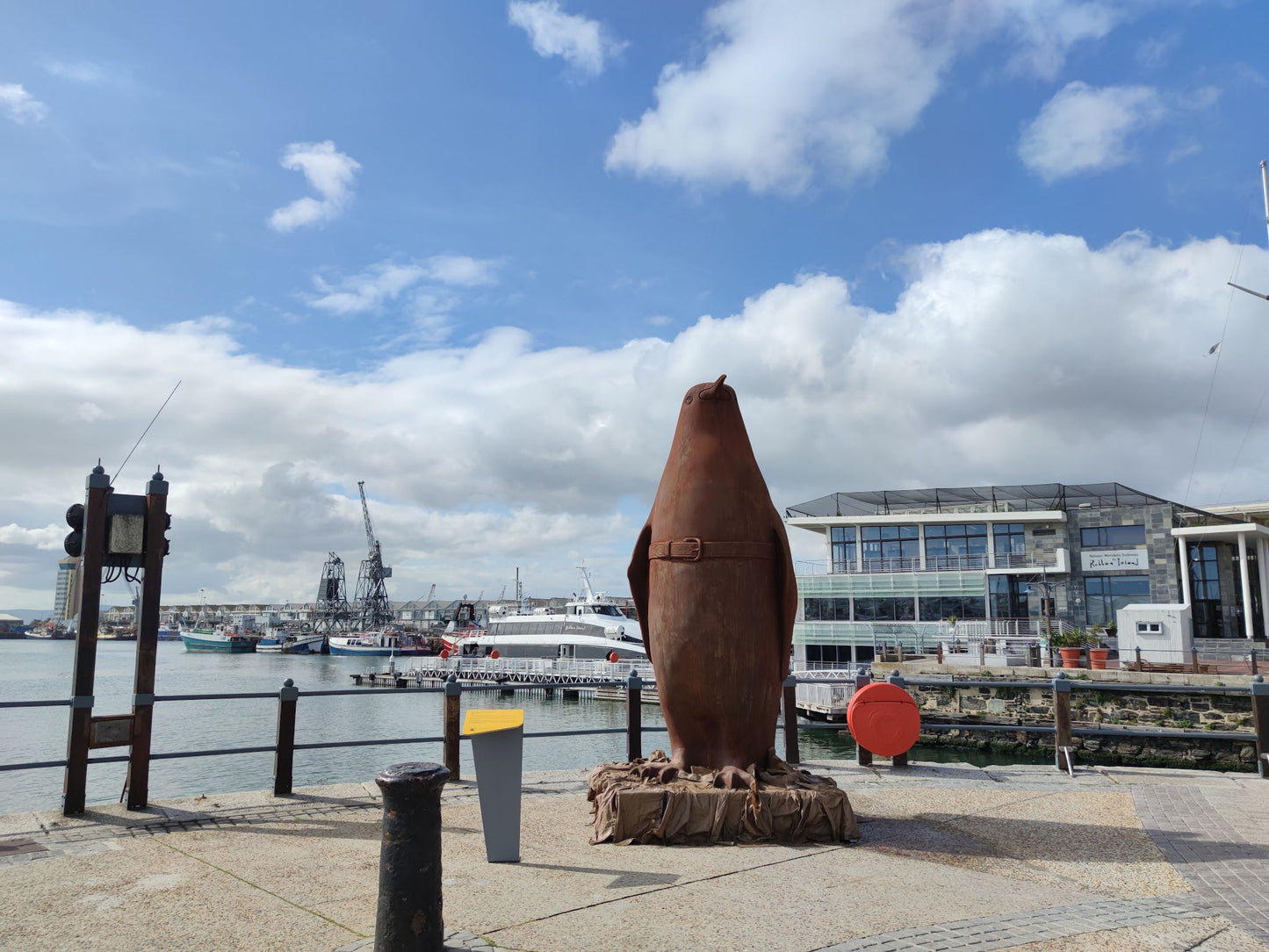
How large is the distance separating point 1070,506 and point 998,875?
39.5 m

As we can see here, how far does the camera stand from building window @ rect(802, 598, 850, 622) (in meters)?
41.0

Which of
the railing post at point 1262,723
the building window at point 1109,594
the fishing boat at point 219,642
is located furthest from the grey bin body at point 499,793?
the fishing boat at point 219,642

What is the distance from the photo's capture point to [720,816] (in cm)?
572

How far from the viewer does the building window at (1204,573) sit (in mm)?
36906

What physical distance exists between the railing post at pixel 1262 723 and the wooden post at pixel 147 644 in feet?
33.0

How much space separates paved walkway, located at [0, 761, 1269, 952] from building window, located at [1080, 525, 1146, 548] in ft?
115

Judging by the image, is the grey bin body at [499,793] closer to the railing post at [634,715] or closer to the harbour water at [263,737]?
the railing post at [634,715]

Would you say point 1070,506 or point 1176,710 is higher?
point 1070,506

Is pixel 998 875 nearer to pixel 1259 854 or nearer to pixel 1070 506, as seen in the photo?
pixel 1259 854

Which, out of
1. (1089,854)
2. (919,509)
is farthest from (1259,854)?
(919,509)

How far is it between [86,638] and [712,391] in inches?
204

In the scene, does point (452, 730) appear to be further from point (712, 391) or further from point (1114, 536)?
point (1114, 536)

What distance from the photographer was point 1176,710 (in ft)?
72.0

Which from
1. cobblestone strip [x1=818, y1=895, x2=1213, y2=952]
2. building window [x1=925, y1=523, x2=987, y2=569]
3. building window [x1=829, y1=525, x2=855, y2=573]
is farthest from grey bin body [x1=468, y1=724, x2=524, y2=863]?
building window [x1=829, y1=525, x2=855, y2=573]
